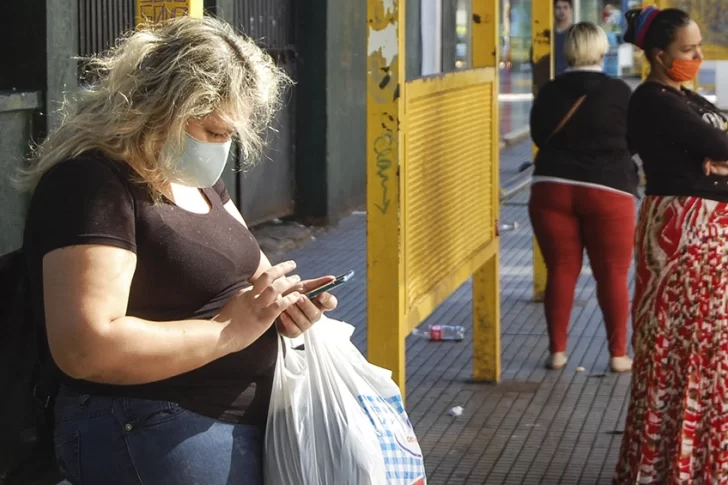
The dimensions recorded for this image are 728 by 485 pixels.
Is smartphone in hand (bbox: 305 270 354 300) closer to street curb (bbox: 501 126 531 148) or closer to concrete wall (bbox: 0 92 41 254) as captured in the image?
concrete wall (bbox: 0 92 41 254)

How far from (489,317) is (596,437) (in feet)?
3.45

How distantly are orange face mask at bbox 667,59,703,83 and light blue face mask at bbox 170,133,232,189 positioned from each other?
2.62 metres

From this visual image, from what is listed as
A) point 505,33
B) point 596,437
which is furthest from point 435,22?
point 505,33

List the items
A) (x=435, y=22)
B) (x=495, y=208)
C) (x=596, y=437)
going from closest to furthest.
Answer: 1. (x=596, y=437)
2. (x=495, y=208)
3. (x=435, y=22)

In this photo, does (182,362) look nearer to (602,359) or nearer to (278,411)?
(278,411)

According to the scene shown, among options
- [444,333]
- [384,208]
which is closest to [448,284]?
[384,208]

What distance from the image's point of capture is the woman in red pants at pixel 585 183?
6.17 m

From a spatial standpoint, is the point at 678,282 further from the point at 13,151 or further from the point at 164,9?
the point at 13,151

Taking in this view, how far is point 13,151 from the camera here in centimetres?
571

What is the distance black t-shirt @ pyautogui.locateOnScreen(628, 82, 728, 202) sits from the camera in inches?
178

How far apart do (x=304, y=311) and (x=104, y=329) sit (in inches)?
21.0

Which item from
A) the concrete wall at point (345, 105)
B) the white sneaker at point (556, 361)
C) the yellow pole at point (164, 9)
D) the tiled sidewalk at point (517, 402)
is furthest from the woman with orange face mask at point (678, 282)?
the concrete wall at point (345, 105)

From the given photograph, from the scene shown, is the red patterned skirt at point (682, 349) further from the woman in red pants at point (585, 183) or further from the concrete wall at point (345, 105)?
the concrete wall at point (345, 105)

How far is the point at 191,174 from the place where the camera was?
241 centimetres
